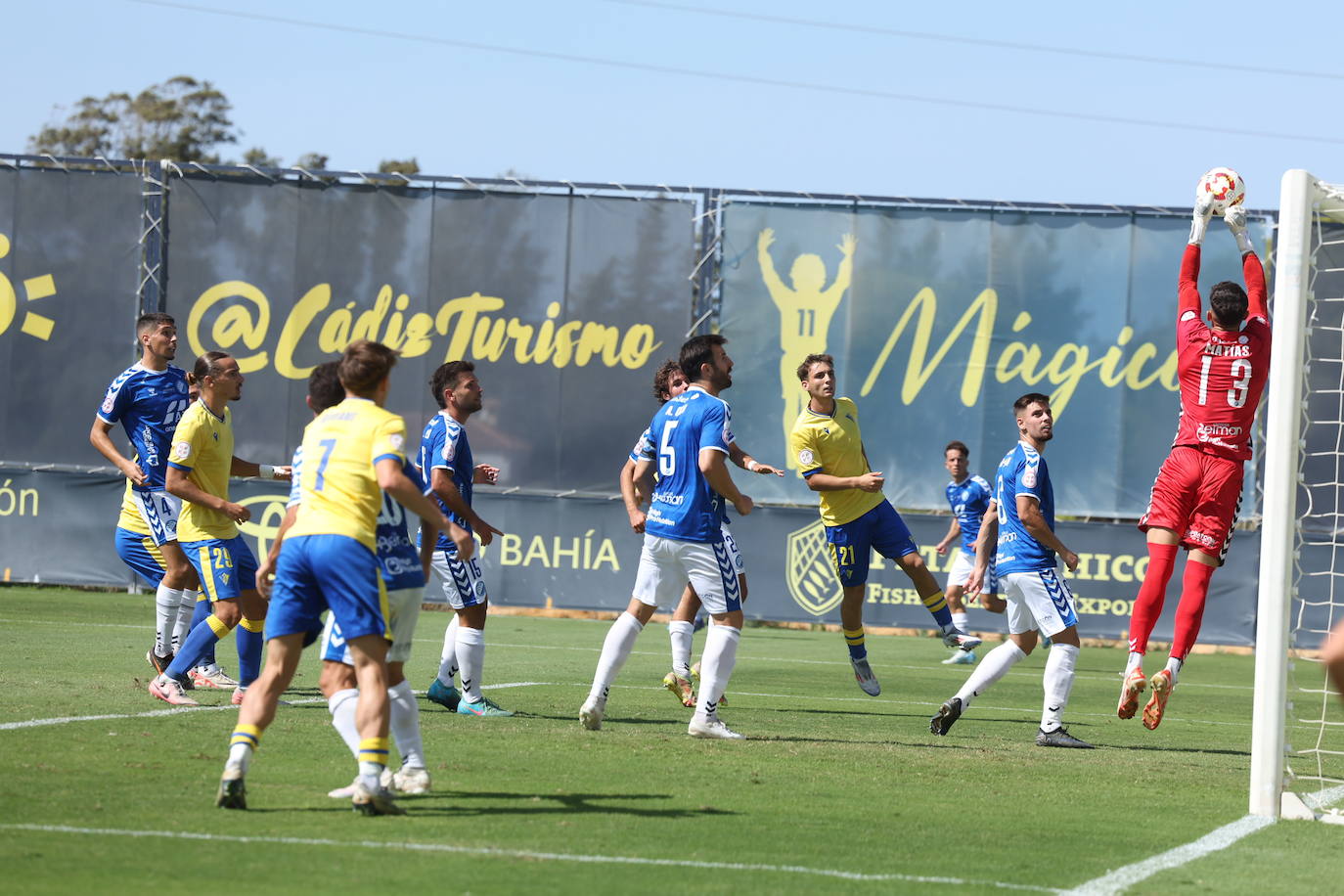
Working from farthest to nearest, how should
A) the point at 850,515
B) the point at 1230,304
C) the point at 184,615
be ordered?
1. the point at 850,515
2. the point at 184,615
3. the point at 1230,304

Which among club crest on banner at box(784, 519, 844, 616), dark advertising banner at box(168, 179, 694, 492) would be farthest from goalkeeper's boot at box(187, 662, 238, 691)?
club crest on banner at box(784, 519, 844, 616)

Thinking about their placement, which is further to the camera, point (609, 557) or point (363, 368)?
point (609, 557)

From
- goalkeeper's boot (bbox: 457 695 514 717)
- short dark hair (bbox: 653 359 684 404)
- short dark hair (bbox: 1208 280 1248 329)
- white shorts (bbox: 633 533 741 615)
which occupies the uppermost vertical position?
short dark hair (bbox: 1208 280 1248 329)

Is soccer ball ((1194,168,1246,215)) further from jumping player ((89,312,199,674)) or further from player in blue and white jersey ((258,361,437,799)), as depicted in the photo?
jumping player ((89,312,199,674))

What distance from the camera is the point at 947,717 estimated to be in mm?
9828

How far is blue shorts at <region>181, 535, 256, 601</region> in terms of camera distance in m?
10.0

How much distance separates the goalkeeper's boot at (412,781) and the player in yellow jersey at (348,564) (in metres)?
0.47

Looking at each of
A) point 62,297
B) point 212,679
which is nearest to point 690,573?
point 212,679

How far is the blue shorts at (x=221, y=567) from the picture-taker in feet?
32.8

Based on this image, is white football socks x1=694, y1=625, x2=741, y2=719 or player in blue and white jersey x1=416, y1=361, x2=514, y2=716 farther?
player in blue and white jersey x1=416, y1=361, x2=514, y2=716

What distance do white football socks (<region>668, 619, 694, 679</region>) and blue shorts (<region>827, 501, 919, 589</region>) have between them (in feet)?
4.57

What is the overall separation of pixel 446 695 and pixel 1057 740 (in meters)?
3.83

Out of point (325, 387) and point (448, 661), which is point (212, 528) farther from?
point (325, 387)

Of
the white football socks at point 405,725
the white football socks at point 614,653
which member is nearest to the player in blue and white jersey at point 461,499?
the white football socks at point 614,653
